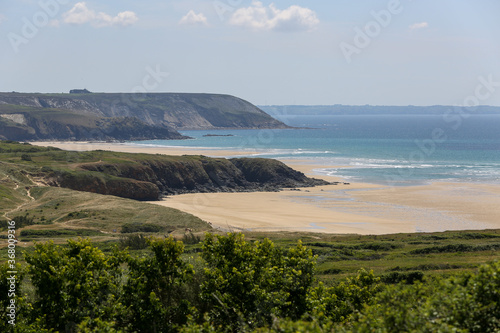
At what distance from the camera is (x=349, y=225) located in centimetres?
5828

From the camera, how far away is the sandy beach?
57.6 meters

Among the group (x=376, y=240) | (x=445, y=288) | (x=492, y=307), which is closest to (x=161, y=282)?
(x=445, y=288)

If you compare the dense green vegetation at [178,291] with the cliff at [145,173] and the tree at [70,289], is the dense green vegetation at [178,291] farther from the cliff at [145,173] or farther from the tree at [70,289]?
the cliff at [145,173]

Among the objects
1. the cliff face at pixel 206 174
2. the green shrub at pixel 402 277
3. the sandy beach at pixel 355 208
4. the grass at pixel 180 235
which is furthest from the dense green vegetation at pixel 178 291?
the cliff face at pixel 206 174

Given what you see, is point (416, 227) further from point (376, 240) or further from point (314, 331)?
point (314, 331)

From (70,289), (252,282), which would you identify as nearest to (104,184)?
(70,289)

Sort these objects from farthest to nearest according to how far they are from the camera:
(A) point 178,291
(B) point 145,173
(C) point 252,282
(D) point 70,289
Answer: (B) point 145,173 < (A) point 178,291 < (C) point 252,282 < (D) point 70,289

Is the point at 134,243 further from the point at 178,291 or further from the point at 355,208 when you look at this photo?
the point at 355,208

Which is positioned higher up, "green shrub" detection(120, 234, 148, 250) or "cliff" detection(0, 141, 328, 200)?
"cliff" detection(0, 141, 328, 200)

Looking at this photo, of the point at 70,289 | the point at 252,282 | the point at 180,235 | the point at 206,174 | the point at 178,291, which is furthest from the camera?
the point at 206,174

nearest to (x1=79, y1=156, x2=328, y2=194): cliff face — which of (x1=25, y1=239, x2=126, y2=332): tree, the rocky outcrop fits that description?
the rocky outcrop

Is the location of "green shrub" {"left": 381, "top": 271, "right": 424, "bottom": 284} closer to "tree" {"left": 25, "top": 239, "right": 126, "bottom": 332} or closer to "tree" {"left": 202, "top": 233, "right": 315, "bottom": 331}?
"tree" {"left": 202, "top": 233, "right": 315, "bottom": 331}

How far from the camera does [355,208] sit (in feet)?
222

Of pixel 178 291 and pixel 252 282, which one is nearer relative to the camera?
pixel 252 282
